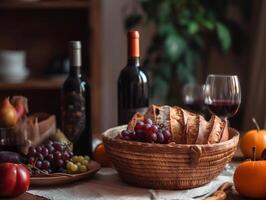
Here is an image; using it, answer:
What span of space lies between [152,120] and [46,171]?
0.85 feet

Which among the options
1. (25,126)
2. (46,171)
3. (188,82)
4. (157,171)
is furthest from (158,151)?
(188,82)

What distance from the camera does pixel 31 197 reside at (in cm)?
111

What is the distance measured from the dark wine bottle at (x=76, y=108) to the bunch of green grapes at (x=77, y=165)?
0.18 metres

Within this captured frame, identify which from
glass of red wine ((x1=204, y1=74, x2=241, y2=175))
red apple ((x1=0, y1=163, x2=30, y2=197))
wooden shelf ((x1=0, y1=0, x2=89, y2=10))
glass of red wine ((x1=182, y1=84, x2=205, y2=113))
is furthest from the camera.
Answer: wooden shelf ((x1=0, y1=0, x2=89, y2=10))

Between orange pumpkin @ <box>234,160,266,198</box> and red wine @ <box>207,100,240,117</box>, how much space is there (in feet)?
0.89

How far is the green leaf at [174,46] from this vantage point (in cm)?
265

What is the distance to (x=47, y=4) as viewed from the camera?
2752 mm

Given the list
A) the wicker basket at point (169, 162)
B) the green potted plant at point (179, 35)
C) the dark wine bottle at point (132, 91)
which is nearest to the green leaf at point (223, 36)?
the green potted plant at point (179, 35)

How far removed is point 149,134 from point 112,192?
0.14 metres

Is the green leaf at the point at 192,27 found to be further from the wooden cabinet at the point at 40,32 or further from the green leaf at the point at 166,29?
the wooden cabinet at the point at 40,32

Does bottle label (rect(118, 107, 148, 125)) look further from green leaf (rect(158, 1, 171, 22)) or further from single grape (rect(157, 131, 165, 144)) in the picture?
green leaf (rect(158, 1, 171, 22))

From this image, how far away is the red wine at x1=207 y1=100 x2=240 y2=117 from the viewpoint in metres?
1.37

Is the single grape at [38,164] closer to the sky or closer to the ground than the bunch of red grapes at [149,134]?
closer to the ground

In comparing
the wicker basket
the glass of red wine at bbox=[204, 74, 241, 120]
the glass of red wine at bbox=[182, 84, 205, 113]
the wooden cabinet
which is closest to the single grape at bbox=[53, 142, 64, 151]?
the wicker basket
